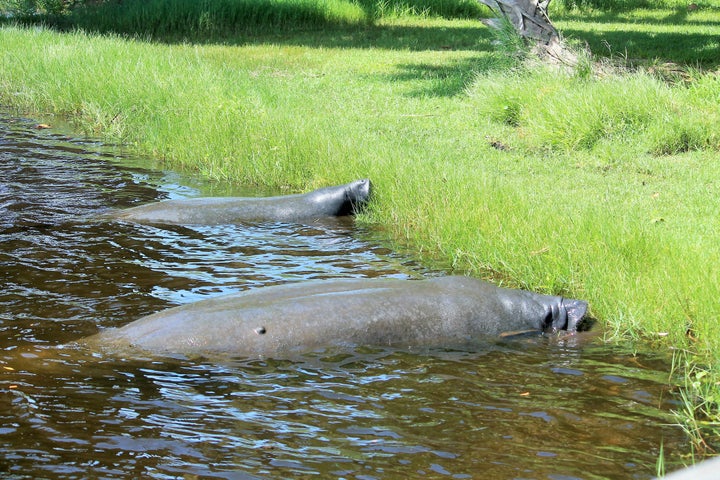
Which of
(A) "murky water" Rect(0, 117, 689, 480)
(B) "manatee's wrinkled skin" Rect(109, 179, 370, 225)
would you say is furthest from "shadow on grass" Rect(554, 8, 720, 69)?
(A) "murky water" Rect(0, 117, 689, 480)

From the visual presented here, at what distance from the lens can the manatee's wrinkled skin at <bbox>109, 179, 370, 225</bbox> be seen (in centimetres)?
877

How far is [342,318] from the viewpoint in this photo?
5770 mm

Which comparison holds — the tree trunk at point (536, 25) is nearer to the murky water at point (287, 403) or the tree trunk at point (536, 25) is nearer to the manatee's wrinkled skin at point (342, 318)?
the murky water at point (287, 403)

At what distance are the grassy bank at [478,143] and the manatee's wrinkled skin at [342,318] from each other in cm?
65

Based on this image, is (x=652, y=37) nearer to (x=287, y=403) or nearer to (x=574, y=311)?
(x=574, y=311)

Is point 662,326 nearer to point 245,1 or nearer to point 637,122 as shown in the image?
point 637,122

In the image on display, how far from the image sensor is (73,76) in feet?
46.4

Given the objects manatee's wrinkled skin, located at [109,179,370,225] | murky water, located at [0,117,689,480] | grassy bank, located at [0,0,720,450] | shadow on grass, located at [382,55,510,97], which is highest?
shadow on grass, located at [382,55,510,97]

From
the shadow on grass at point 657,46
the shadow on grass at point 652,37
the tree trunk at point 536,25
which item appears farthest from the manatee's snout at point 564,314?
the shadow on grass at point 657,46

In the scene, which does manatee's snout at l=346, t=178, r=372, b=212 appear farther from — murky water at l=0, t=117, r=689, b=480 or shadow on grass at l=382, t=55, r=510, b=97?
shadow on grass at l=382, t=55, r=510, b=97

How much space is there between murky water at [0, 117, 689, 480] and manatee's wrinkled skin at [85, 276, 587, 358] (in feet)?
0.50

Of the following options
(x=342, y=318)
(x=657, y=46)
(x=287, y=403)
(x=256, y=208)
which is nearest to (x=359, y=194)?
(x=256, y=208)

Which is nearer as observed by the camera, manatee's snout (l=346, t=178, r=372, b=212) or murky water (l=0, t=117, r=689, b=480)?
murky water (l=0, t=117, r=689, b=480)

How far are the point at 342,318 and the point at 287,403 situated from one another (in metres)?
1.04
